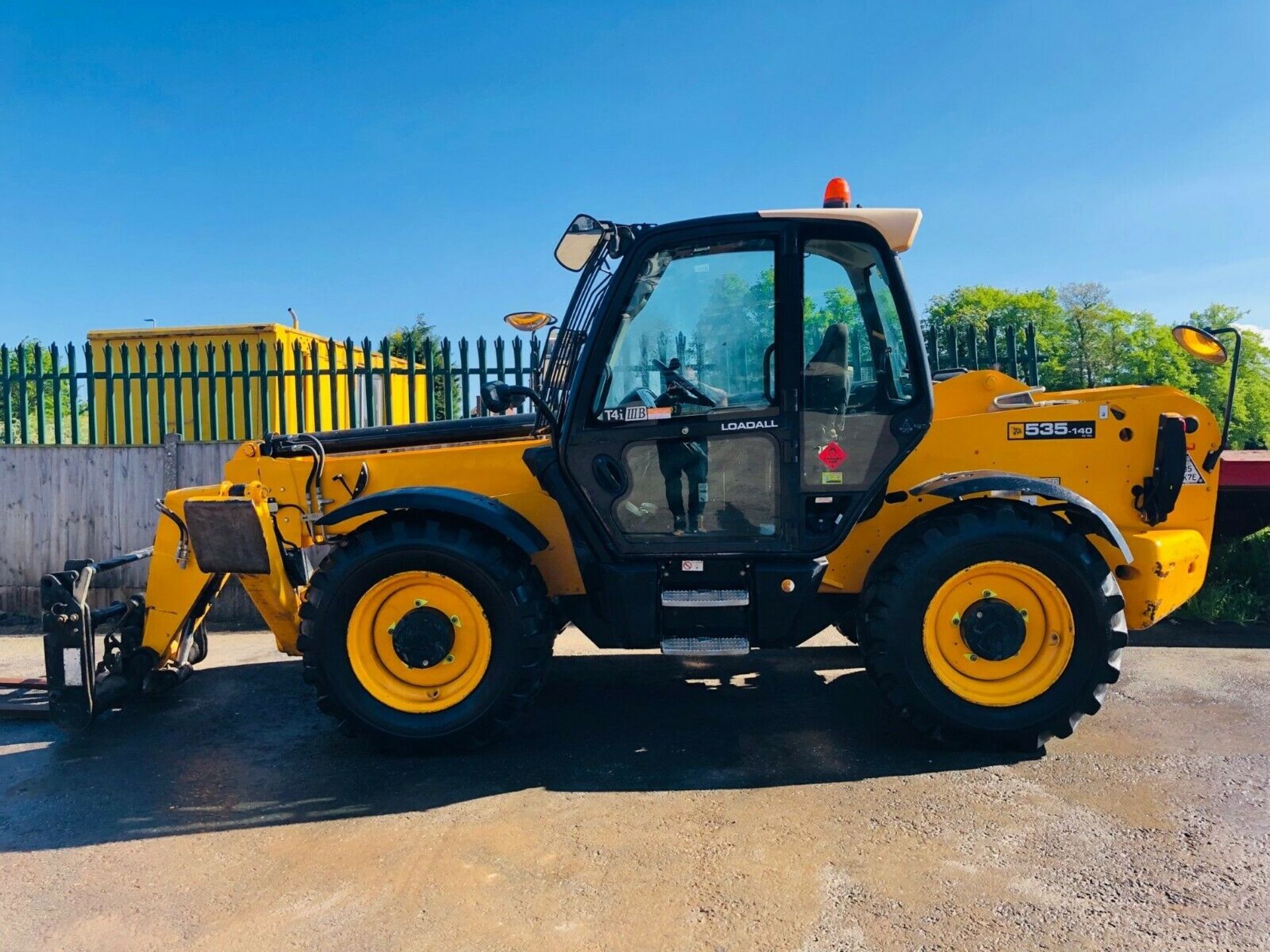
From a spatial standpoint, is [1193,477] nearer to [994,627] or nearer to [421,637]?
[994,627]

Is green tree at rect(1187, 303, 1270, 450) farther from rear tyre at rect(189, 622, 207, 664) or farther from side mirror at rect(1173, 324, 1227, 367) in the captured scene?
rear tyre at rect(189, 622, 207, 664)

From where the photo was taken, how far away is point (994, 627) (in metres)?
3.94

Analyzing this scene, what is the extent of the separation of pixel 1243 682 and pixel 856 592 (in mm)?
2438

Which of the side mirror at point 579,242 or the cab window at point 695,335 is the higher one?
the side mirror at point 579,242

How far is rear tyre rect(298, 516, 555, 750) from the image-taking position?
3.98 metres

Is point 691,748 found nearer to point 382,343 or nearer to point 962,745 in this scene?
point 962,745

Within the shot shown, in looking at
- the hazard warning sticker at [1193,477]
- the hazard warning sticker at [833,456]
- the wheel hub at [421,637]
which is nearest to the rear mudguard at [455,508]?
the wheel hub at [421,637]

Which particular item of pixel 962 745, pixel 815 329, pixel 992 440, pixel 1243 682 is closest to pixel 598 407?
pixel 815 329

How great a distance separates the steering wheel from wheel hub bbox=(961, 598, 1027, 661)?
153cm

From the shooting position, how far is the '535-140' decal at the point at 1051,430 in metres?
4.22

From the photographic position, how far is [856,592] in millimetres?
4316

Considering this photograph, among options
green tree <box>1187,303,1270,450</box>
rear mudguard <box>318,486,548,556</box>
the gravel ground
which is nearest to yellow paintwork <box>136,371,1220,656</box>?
rear mudguard <box>318,486,548,556</box>

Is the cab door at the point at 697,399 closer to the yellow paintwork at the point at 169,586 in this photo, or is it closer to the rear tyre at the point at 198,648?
the yellow paintwork at the point at 169,586

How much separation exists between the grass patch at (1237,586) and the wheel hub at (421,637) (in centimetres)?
534
